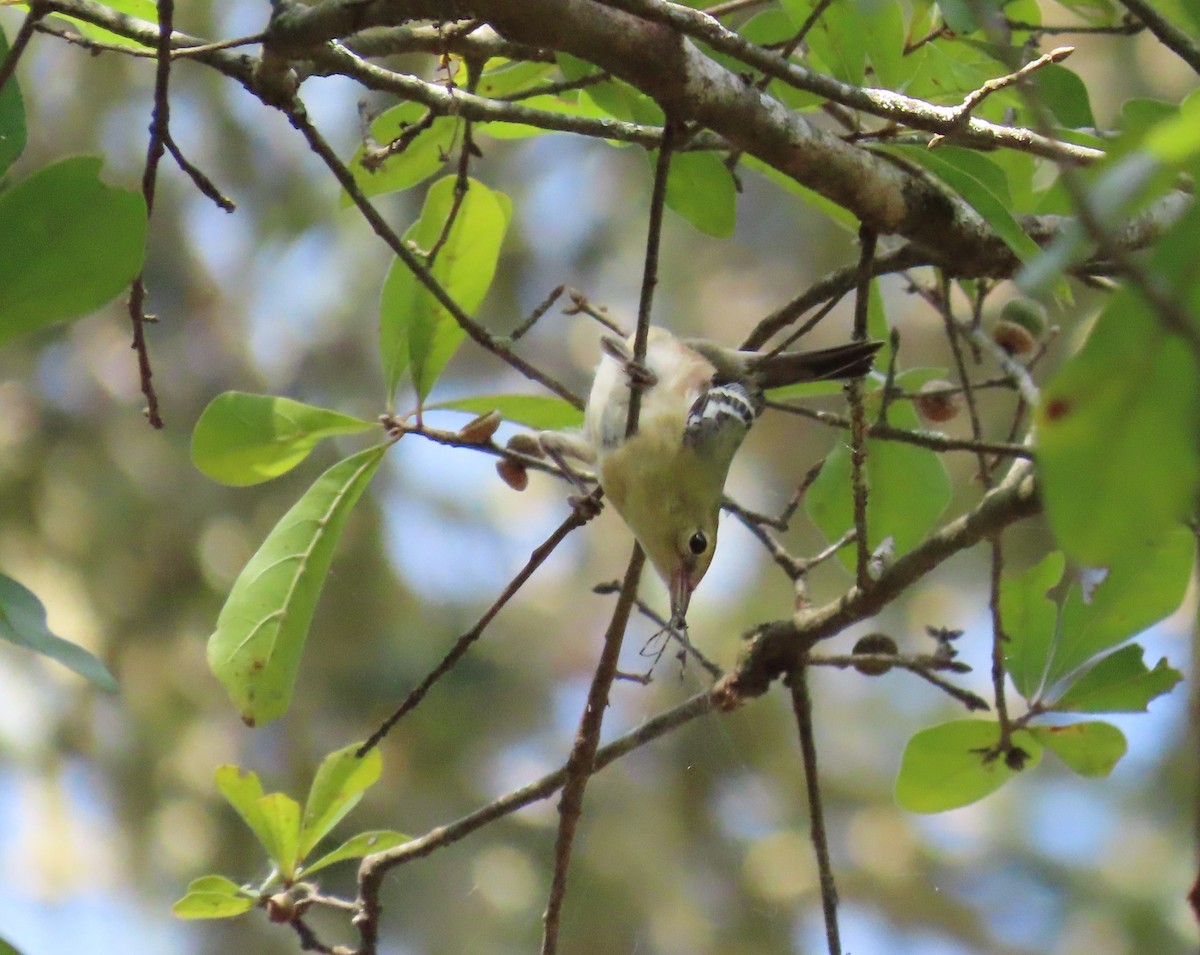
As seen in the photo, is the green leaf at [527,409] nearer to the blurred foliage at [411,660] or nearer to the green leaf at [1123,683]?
the green leaf at [1123,683]

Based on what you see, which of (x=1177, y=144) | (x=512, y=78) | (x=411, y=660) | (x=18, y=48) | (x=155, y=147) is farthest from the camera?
(x=411, y=660)

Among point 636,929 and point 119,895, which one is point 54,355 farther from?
point 636,929

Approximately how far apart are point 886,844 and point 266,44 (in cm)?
364

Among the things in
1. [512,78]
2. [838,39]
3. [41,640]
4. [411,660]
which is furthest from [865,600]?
[411,660]

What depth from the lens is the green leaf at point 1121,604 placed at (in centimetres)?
117

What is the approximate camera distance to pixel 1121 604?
120cm

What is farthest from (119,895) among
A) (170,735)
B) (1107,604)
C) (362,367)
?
(1107,604)

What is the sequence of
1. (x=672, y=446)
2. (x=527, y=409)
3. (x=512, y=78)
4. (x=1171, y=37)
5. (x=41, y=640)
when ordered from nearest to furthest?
(x=41, y=640) → (x=1171, y=37) → (x=512, y=78) → (x=527, y=409) → (x=672, y=446)

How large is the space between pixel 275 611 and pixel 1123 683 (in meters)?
0.82

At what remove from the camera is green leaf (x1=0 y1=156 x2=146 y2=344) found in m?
0.68

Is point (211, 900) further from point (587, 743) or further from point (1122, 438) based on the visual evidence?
point (1122, 438)

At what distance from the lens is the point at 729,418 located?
4.75 feet

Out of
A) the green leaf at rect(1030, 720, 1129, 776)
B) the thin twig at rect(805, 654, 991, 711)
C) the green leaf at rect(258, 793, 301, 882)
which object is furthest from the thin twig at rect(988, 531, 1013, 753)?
the green leaf at rect(258, 793, 301, 882)

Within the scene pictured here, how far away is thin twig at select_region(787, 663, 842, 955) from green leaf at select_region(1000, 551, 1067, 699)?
0.24 m
